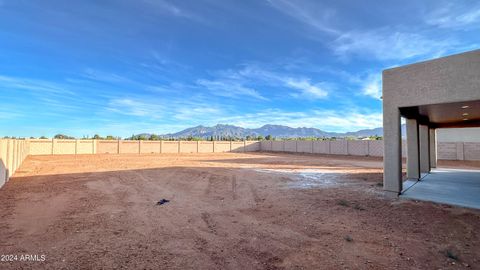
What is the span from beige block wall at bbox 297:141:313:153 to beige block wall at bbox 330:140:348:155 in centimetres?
332

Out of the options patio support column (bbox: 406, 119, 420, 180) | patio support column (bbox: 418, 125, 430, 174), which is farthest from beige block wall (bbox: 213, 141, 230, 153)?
patio support column (bbox: 406, 119, 420, 180)

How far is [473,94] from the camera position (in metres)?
6.16

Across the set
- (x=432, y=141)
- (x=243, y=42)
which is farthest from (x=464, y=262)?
(x=243, y=42)

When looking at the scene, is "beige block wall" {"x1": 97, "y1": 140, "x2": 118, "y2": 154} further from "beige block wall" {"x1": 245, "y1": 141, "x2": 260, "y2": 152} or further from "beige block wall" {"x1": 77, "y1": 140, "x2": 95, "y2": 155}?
"beige block wall" {"x1": 245, "y1": 141, "x2": 260, "y2": 152}

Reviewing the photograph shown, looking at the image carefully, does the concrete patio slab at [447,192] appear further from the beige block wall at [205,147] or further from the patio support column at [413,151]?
the beige block wall at [205,147]

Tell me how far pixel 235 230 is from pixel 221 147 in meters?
35.2

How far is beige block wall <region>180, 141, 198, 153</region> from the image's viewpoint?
37.7m

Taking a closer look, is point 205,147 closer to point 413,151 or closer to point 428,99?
point 413,151

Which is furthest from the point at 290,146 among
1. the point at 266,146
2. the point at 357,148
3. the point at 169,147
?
the point at 169,147

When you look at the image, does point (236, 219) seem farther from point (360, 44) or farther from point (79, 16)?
point (360, 44)

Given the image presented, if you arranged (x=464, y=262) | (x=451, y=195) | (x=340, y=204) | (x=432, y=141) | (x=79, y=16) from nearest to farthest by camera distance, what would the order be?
(x=464, y=262) → (x=340, y=204) → (x=451, y=195) → (x=79, y=16) → (x=432, y=141)

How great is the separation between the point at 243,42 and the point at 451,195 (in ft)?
62.1

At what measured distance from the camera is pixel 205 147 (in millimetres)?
39188

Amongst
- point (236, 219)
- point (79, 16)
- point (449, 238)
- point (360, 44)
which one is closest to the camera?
point (449, 238)
